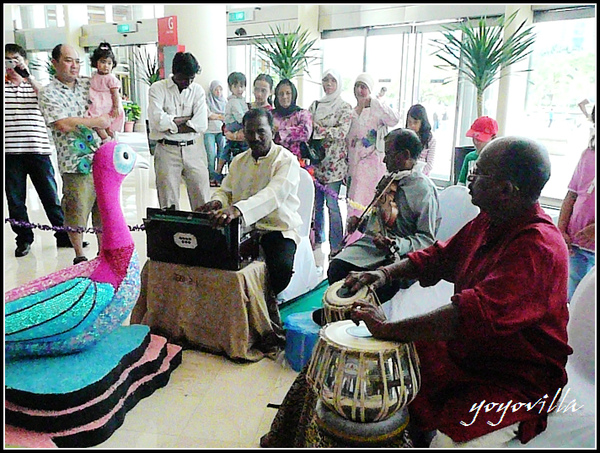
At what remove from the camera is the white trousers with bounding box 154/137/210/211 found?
4.12 metres

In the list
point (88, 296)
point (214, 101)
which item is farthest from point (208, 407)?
point (214, 101)

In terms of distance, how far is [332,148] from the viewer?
171 inches

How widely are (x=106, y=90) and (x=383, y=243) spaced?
2.85 metres

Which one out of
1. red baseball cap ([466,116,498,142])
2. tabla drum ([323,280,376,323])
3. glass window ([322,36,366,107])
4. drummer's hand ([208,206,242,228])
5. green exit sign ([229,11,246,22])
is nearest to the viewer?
tabla drum ([323,280,376,323])

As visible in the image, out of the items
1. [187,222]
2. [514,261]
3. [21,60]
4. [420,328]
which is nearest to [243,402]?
[187,222]

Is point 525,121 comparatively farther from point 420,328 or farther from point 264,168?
point 420,328

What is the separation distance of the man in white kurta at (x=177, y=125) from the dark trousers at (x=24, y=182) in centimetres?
99

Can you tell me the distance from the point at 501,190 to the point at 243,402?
153 cm

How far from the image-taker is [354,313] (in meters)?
1.49

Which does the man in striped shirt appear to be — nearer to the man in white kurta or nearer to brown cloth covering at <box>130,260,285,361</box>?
the man in white kurta

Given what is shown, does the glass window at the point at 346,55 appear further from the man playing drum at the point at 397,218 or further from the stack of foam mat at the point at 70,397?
the stack of foam mat at the point at 70,397

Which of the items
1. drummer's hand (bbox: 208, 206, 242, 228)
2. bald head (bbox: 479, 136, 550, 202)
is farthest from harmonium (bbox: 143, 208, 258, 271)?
bald head (bbox: 479, 136, 550, 202)

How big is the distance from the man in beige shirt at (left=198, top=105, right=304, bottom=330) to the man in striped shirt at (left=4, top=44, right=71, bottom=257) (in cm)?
201

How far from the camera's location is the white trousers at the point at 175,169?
4125 millimetres
